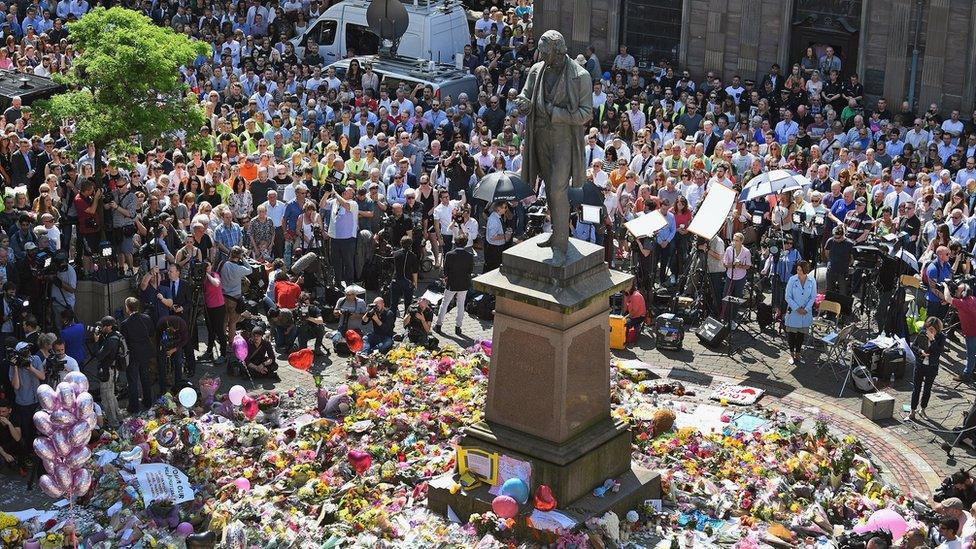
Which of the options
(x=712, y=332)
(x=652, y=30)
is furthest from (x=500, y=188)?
(x=652, y=30)

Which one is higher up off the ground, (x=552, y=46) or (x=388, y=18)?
(x=552, y=46)

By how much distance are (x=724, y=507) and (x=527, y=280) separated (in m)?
3.53

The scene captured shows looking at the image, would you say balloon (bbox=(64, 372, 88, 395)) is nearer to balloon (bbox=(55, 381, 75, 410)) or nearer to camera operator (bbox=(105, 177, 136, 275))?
balloon (bbox=(55, 381, 75, 410))

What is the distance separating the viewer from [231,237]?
2516cm

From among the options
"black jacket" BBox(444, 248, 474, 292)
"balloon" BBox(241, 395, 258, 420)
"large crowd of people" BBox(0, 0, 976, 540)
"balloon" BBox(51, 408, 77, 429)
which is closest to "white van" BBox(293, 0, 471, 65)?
"large crowd of people" BBox(0, 0, 976, 540)

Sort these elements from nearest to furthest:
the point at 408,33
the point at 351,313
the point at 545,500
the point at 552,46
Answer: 1. the point at 552,46
2. the point at 545,500
3. the point at 351,313
4. the point at 408,33

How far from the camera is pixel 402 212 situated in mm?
26812

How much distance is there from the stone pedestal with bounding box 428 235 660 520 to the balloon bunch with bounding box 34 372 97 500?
3.98m

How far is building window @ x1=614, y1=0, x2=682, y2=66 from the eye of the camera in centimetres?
3788

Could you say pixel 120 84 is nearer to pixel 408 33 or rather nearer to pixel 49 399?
pixel 49 399

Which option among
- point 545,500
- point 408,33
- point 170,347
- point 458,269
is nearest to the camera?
point 545,500

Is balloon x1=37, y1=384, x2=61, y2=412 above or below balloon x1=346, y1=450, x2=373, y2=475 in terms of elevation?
above

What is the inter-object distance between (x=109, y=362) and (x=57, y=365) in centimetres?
112

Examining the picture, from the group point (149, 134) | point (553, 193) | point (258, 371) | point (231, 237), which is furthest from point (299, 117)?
point (553, 193)
